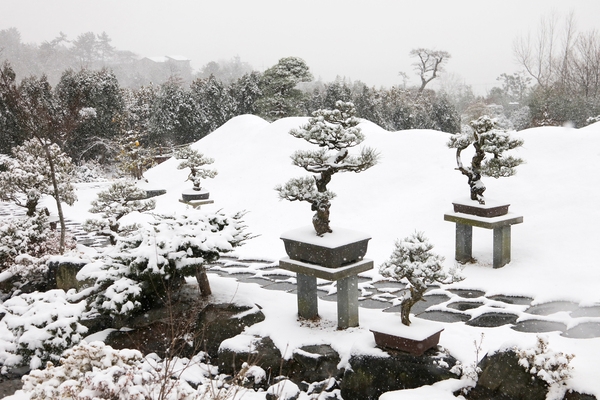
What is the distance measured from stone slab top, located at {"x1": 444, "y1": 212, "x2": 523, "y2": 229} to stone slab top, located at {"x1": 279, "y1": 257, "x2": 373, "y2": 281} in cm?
284

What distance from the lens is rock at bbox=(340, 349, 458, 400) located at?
4.68 m

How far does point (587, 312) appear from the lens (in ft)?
20.6

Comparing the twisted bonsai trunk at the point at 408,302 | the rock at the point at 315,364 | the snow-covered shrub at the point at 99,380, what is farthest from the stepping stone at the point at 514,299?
the snow-covered shrub at the point at 99,380

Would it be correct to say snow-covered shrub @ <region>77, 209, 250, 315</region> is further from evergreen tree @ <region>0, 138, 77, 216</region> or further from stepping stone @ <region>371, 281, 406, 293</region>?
evergreen tree @ <region>0, 138, 77, 216</region>

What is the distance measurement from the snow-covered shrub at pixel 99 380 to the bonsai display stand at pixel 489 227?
5404mm

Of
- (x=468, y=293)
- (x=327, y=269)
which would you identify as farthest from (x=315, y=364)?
(x=468, y=293)

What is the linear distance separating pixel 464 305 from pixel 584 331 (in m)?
1.48

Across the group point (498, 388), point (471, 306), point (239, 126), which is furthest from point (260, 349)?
point (239, 126)

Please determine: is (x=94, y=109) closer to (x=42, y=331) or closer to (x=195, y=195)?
(x=195, y=195)

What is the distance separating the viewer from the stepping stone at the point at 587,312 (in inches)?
243

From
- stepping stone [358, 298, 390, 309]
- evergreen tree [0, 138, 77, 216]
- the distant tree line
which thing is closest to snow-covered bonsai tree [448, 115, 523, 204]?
stepping stone [358, 298, 390, 309]

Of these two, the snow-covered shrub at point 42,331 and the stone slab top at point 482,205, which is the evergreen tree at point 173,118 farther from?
the snow-covered shrub at point 42,331

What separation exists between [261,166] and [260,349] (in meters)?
10.2

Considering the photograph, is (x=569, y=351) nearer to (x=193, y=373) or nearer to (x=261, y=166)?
(x=193, y=373)
